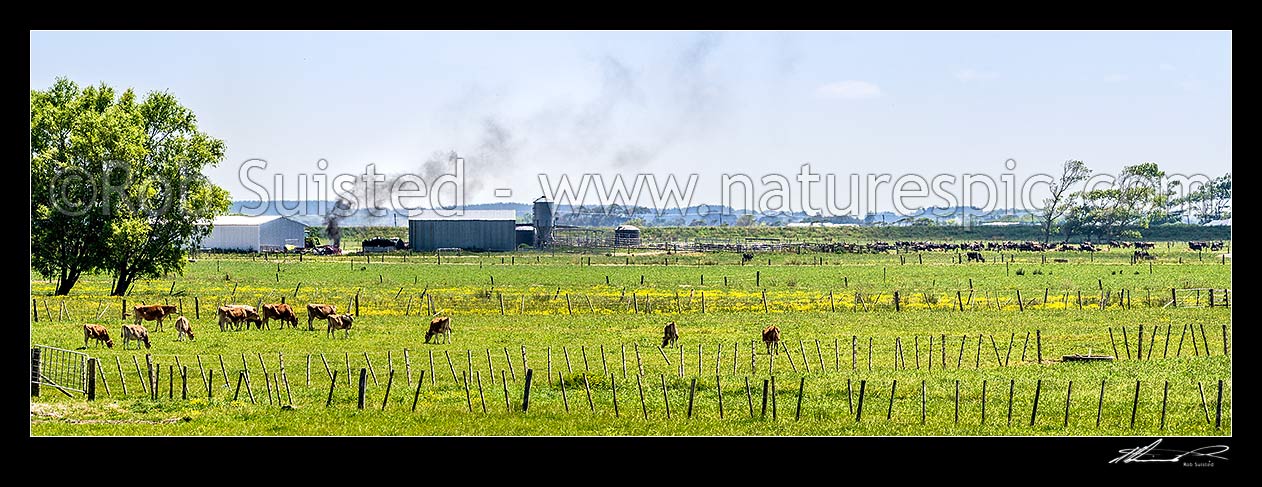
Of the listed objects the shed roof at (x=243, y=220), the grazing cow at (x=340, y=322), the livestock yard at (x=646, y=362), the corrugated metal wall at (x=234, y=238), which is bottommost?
the livestock yard at (x=646, y=362)

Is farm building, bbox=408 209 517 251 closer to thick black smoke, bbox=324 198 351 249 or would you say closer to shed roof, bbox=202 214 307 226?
thick black smoke, bbox=324 198 351 249

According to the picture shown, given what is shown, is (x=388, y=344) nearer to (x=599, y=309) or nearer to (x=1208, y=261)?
(x=599, y=309)

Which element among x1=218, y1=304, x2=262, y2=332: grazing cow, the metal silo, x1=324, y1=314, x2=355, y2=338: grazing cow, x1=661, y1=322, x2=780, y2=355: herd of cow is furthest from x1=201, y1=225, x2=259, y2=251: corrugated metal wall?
x1=661, y1=322, x2=780, y2=355: herd of cow

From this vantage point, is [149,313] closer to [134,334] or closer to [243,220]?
[134,334]

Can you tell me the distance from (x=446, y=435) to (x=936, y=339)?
1894cm

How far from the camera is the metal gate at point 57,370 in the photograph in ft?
81.9

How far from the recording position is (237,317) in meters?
38.7

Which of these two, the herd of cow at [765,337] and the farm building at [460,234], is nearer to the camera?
the herd of cow at [765,337]

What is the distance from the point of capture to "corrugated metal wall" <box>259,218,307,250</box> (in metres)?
110

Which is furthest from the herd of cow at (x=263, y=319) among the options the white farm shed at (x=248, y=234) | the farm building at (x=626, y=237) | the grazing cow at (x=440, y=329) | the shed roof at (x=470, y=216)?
the farm building at (x=626, y=237)

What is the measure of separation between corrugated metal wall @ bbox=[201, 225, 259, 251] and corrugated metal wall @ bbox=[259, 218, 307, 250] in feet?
3.67

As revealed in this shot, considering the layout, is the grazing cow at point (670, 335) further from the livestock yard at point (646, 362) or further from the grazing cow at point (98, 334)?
the grazing cow at point (98, 334)

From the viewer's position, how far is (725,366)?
30.8 m

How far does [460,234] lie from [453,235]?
638mm
